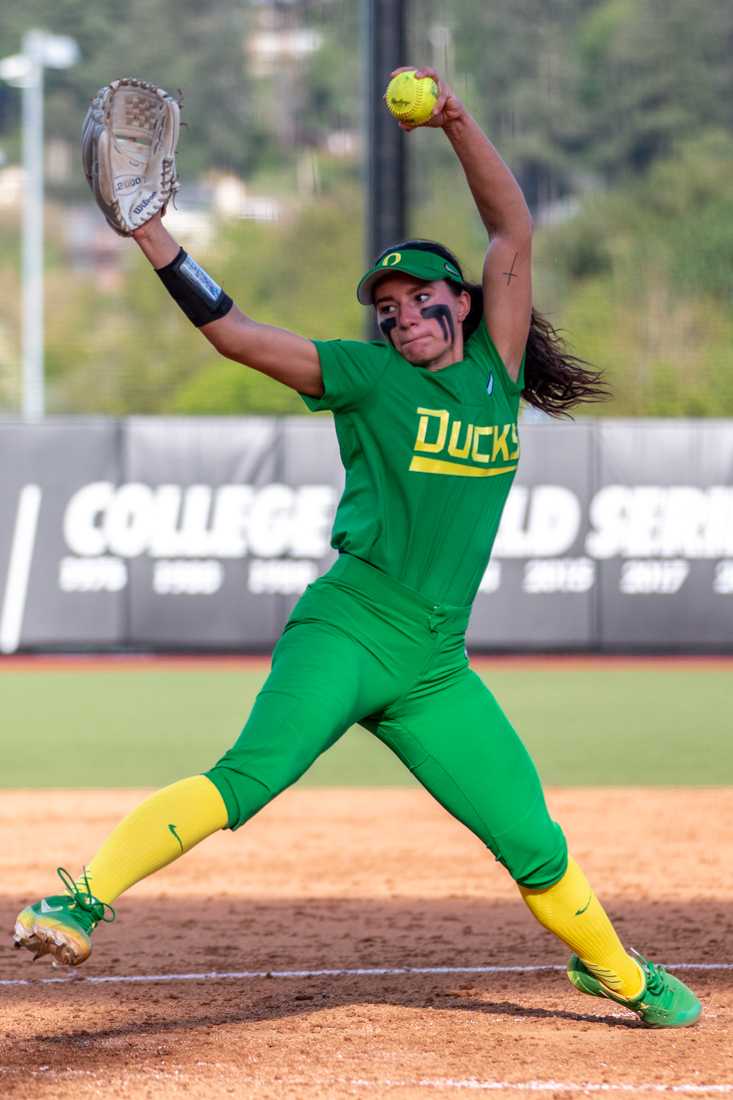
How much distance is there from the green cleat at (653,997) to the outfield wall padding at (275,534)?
8.63 m

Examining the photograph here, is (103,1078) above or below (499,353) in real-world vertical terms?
below

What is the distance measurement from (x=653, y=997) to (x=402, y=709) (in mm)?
976

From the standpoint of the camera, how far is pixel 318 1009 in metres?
4.33

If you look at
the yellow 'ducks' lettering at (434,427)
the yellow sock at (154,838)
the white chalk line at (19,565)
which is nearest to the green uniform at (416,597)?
the yellow 'ducks' lettering at (434,427)

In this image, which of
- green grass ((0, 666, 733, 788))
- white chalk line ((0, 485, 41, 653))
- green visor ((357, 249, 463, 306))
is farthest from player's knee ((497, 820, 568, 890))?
white chalk line ((0, 485, 41, 653))

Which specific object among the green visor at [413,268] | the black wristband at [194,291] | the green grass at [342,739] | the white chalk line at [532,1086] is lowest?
the green grass at [342,739]

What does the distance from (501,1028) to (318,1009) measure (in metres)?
0.50

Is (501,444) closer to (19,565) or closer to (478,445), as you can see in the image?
(478,445)

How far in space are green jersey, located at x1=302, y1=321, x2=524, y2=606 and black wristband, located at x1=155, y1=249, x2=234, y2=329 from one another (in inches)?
10.0

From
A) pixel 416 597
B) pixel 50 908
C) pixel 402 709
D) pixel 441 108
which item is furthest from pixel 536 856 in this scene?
pixel 441 108

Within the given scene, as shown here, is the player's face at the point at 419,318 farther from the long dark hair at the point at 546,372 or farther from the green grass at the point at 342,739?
the green grass at the point at 342,739

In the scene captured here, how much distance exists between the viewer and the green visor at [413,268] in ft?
12.4

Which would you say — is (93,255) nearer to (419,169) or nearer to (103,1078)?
(419,169)

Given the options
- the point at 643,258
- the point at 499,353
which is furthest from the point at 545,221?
the point at 499,353
